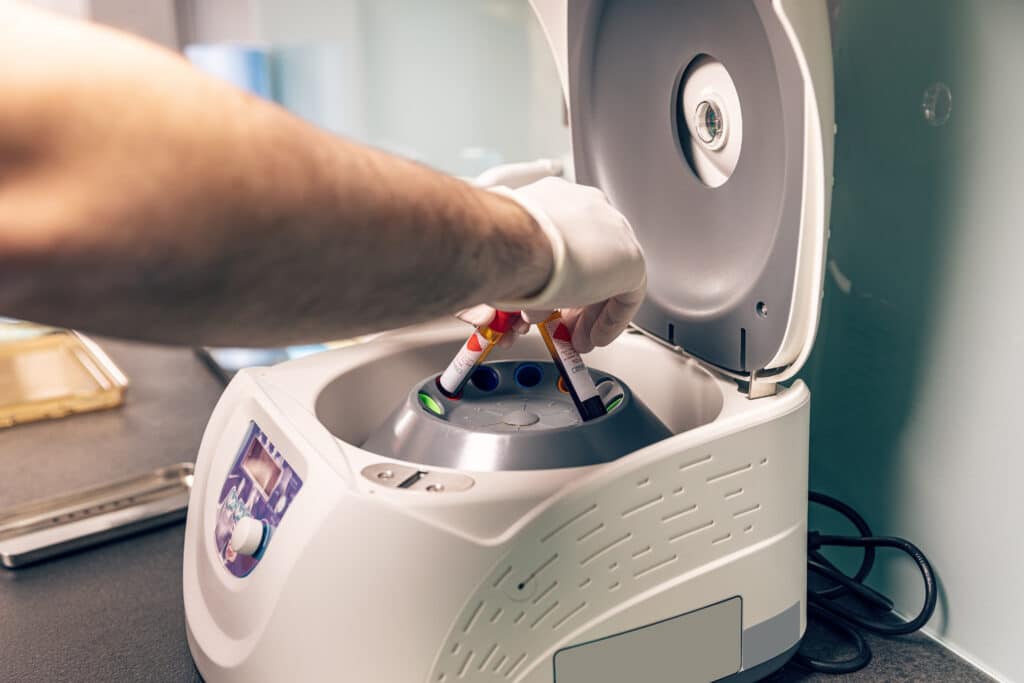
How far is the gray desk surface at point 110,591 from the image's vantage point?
70 centimetres

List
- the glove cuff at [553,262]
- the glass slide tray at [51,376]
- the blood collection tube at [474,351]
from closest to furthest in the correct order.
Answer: the glove cuff at [553,262] → the blood collection tube at [474,351] → the glass slide tray at [51,376]

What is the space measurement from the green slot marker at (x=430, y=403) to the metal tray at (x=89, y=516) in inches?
16.2

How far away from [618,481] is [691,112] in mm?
318

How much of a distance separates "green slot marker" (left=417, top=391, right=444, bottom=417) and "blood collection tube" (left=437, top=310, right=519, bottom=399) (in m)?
0.02

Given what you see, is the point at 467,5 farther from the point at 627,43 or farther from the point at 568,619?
the point at 568,619

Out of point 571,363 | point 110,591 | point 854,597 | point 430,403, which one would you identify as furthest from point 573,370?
point 110,591

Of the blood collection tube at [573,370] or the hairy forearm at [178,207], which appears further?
the blood collection tube at [573,370]

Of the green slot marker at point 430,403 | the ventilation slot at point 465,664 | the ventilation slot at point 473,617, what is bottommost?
the ventilation slot at point 465,664

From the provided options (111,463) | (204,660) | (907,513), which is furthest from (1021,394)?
(111,463)

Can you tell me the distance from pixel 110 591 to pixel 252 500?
0.31m

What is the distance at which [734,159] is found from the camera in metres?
0.67

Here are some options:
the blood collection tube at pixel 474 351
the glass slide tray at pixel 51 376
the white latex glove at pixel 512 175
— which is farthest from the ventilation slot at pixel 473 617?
the glass slide tray at pixel 51 376

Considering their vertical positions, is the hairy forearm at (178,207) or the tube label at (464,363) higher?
the hairy forearm at (178,207)

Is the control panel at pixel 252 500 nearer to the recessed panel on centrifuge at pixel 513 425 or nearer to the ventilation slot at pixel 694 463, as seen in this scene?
the recessed panel on centrifuge at pixel 513 425
